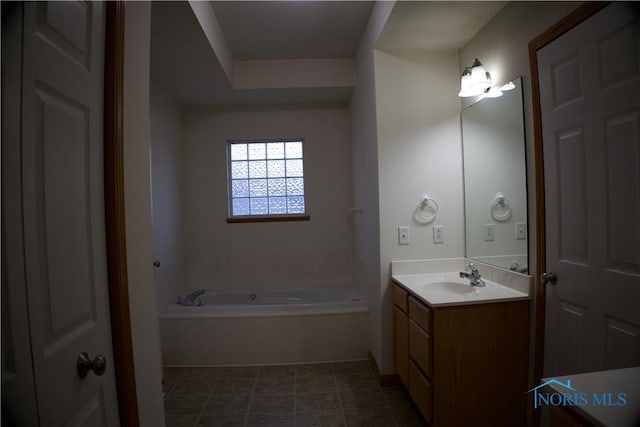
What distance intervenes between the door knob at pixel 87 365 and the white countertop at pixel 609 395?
1.25 m

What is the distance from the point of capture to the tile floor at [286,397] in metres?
1.78

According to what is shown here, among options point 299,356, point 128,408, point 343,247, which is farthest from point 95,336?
point 343,247

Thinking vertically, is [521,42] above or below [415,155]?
above

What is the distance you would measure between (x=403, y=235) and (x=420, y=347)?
30.0 inches

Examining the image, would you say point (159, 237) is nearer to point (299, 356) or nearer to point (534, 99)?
point (299, 356)

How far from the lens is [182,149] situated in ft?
10.5

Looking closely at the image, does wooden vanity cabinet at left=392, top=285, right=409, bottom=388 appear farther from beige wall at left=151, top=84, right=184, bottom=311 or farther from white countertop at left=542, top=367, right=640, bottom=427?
beige wall at left=151, top=84, right=184, bottom=311

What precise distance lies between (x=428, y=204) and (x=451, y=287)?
23.8 inches

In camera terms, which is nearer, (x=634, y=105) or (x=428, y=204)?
(x=634, y=105)

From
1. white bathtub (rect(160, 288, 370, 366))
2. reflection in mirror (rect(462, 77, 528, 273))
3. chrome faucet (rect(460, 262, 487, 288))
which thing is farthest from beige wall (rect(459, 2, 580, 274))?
white bathtub (rect(160, 288, 370, 366))

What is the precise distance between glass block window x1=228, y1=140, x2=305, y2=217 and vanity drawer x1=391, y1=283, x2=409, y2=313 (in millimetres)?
1599

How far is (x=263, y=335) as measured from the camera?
2439mm

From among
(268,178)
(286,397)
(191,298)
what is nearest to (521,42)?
(268,178)

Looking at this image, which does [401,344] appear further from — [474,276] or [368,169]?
[368,169]
